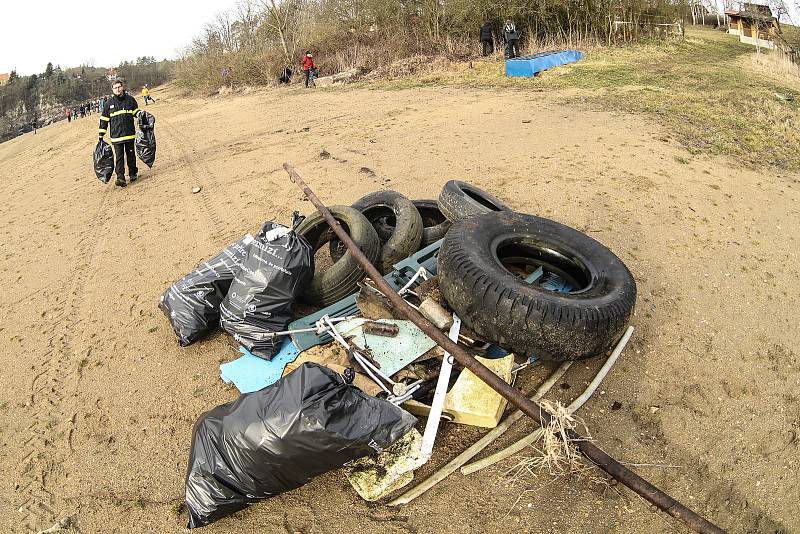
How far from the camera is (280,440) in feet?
6.97

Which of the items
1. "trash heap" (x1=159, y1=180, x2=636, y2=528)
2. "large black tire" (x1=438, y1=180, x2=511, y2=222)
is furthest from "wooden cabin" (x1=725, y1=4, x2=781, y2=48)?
"trash heap" (x1=159, y1=180, x2=636, y2=528)

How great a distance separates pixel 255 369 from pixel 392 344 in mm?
937

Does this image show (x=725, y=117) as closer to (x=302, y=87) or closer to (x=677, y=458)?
(x=677, y=458)

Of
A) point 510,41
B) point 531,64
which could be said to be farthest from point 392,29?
point 531,64

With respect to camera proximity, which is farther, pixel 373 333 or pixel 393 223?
pixel 393 223

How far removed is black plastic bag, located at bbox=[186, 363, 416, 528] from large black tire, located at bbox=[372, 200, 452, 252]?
212 cm

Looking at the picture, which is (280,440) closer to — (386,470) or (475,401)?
(386,470)

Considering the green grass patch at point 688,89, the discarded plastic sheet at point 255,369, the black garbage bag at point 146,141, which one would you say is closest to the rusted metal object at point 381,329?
the discarded plastic sheet at point 255,369

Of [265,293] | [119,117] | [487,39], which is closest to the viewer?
[265,293]

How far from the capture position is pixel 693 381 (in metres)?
3.03

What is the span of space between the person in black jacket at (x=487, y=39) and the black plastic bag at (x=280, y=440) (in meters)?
17.9

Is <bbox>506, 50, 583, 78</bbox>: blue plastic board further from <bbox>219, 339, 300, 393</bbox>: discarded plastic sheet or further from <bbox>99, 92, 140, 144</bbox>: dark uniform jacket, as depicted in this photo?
<bbox>219, 339, 300, 393</bbox>: discarded plastic sheet

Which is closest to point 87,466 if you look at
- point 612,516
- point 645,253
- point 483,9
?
point 612,516

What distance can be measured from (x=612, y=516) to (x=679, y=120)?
7.65 metres
